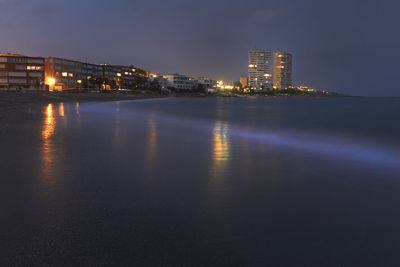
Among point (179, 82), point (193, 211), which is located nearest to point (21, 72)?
point (179, 82)

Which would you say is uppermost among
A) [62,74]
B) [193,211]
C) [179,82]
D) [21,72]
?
[179,82]

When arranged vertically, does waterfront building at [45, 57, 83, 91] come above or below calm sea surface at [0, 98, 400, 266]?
above

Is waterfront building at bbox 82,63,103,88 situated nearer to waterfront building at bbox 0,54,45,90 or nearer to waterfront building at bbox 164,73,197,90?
waterfront building at bbox 0,54,45,90

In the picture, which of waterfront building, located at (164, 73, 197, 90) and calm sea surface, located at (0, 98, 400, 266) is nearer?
calm sea surface, located at (0, 98, 400, 266)

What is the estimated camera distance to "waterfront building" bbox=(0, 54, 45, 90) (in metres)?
95.1

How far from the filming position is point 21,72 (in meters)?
97.8

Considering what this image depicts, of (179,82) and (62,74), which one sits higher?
(179,82)

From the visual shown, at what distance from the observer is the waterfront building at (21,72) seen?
9512 centimetres

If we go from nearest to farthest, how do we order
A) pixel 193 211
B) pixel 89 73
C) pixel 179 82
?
1. pixel 193 211
2. pixel 89 73
3. pixel 179 82

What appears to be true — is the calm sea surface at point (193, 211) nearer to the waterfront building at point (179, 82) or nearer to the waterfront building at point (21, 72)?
the waterfront building at point (21, 72)

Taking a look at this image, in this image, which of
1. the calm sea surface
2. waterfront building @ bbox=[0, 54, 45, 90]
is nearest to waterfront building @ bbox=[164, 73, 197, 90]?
waterfront building @ bbox=[0, 54, 45, 90]

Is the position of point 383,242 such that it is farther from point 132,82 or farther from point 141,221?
point 132,82

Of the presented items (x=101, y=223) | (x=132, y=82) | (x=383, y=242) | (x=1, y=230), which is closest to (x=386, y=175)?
(x=383, y=242)

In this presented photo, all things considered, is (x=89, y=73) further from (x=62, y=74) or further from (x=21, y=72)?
(x=21, y=72)
